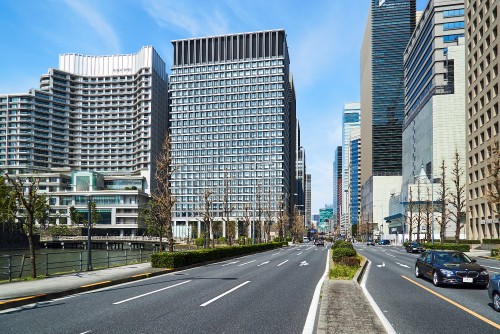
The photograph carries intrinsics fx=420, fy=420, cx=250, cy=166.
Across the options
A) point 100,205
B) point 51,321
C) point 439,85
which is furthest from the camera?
point 100,205

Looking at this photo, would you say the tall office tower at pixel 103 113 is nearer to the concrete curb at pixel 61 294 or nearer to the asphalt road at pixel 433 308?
the concrete curb at pixel 61 294

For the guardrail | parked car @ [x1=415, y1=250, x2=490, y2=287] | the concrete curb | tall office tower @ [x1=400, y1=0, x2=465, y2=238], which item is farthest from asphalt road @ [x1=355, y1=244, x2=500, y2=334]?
tall office tower @ [x1=400, y1=0, x2=465, y2=238]

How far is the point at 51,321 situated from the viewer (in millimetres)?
9906

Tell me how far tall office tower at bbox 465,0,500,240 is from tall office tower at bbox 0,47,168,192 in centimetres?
10425

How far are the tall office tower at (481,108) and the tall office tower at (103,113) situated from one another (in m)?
104

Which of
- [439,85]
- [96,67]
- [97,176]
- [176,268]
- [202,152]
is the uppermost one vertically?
[96,67]

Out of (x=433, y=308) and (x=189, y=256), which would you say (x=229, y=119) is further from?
(x=433, y=308)

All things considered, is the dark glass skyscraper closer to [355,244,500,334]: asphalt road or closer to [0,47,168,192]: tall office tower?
[0,47,168,192]: tall office tower

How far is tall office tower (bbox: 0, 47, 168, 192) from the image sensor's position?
153 meters

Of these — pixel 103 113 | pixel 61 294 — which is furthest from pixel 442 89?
pixel 103 113

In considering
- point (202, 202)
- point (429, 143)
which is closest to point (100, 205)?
point (202, 202)

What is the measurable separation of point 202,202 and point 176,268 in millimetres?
128757

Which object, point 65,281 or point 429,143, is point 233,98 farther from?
point 65,281

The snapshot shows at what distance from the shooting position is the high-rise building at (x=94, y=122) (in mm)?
144000
